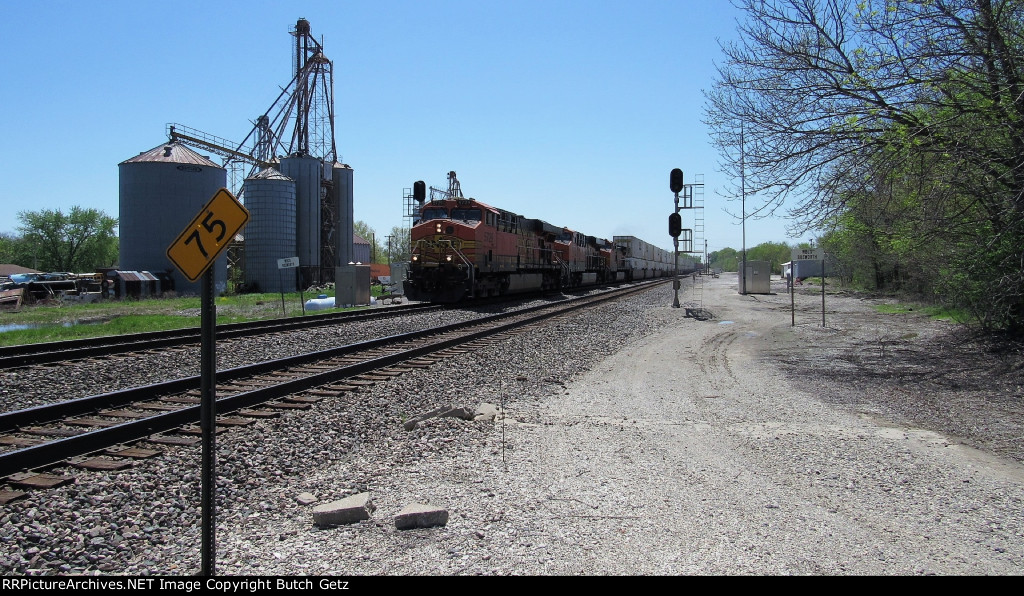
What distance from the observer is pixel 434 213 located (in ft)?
74.5

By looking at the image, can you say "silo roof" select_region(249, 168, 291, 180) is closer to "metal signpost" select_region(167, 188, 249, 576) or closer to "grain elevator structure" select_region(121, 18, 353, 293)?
"grain elevator structure" select_region(121, 18, 353, 293)

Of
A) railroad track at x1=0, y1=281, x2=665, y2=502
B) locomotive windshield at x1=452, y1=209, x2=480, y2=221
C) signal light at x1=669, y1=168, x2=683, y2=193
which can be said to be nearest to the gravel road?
railroad track at x1=0, y1=281, x2=665, y2=502

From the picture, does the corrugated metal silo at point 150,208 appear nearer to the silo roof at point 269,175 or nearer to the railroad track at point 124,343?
the silo roof at point 269,175

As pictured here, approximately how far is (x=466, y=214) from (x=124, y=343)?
12262 millimetres

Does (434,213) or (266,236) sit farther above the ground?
(266,236)

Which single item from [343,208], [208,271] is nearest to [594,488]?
[208,271]

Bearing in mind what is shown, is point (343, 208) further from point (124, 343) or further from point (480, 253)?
point (124, 343)

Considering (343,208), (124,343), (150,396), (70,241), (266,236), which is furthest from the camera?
(70,241)

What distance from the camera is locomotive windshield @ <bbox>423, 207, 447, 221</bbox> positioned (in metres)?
22.4

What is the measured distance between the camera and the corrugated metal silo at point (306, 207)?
48656mm

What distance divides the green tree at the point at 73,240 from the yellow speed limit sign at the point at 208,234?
9089 cm

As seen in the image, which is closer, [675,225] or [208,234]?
[208,234]

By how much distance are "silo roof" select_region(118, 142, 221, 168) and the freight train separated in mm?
24016

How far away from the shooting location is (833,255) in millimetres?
37500
